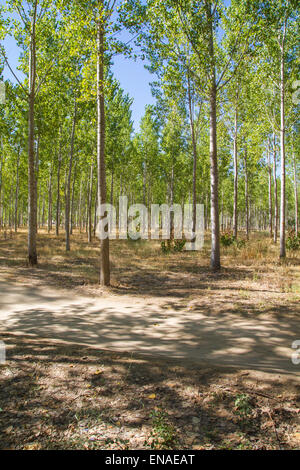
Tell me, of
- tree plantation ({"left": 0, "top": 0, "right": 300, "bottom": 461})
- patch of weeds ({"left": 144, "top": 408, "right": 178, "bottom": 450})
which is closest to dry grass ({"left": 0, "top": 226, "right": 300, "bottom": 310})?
tree plantation ({"left": 0, "top": 0, "right": 300, "bottom": 461})

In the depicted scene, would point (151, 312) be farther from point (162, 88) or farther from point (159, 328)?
point (162, 88)

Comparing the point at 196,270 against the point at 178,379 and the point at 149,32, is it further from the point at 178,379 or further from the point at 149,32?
the point at 149,32

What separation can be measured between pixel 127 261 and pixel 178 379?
10.5 m

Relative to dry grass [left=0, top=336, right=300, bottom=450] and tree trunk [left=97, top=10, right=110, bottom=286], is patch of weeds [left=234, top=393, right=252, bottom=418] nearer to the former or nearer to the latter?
dry grass [left=0, top=336, right=300, bottom=450]

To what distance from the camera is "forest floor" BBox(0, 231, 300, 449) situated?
2.69 meters

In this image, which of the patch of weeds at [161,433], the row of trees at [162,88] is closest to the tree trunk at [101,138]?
the row of trees at [162,88]

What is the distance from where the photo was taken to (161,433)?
2.61 m

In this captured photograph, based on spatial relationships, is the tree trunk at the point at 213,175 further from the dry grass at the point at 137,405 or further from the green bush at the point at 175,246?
the dry grass at the point at 137,405

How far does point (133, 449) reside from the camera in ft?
8.20

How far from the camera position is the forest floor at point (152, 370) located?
2689mm

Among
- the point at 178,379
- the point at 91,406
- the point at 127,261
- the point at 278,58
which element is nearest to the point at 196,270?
the point at 127,261

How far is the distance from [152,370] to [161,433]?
1205 mm

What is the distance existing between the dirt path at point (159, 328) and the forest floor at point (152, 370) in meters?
0.02

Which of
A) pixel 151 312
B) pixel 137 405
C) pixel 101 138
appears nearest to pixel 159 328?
pixel 151 312
